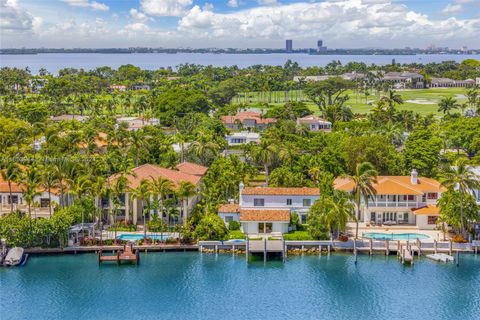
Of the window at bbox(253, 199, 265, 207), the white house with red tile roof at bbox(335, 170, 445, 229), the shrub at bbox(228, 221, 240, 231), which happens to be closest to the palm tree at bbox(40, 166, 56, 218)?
the shrub at bbox(228, 221, 240, 231)

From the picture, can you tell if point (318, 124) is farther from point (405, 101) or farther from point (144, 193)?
point (405, 101)

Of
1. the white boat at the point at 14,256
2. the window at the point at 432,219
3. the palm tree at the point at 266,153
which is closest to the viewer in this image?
the white boat at the point at 14,256

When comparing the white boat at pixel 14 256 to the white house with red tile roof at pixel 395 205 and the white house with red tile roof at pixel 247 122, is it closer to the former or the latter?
the white house with red tile roof at pixel 395 205

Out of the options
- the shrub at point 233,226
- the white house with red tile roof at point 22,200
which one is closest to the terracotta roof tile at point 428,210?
the shrub at point 233,226

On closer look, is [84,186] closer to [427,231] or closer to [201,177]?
[201,177]

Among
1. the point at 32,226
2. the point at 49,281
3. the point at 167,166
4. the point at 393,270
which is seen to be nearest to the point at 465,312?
the point at 393,270

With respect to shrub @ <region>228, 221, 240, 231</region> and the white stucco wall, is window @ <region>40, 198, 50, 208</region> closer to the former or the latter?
shrub @ <region>228, 221, 240, 231</region>

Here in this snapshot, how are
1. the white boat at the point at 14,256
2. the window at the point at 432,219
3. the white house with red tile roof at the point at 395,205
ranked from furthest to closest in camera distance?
the white house with red tile roof at the point at 395,205 < the window at the point at 432,219 < the white boat at the point at 14,256
